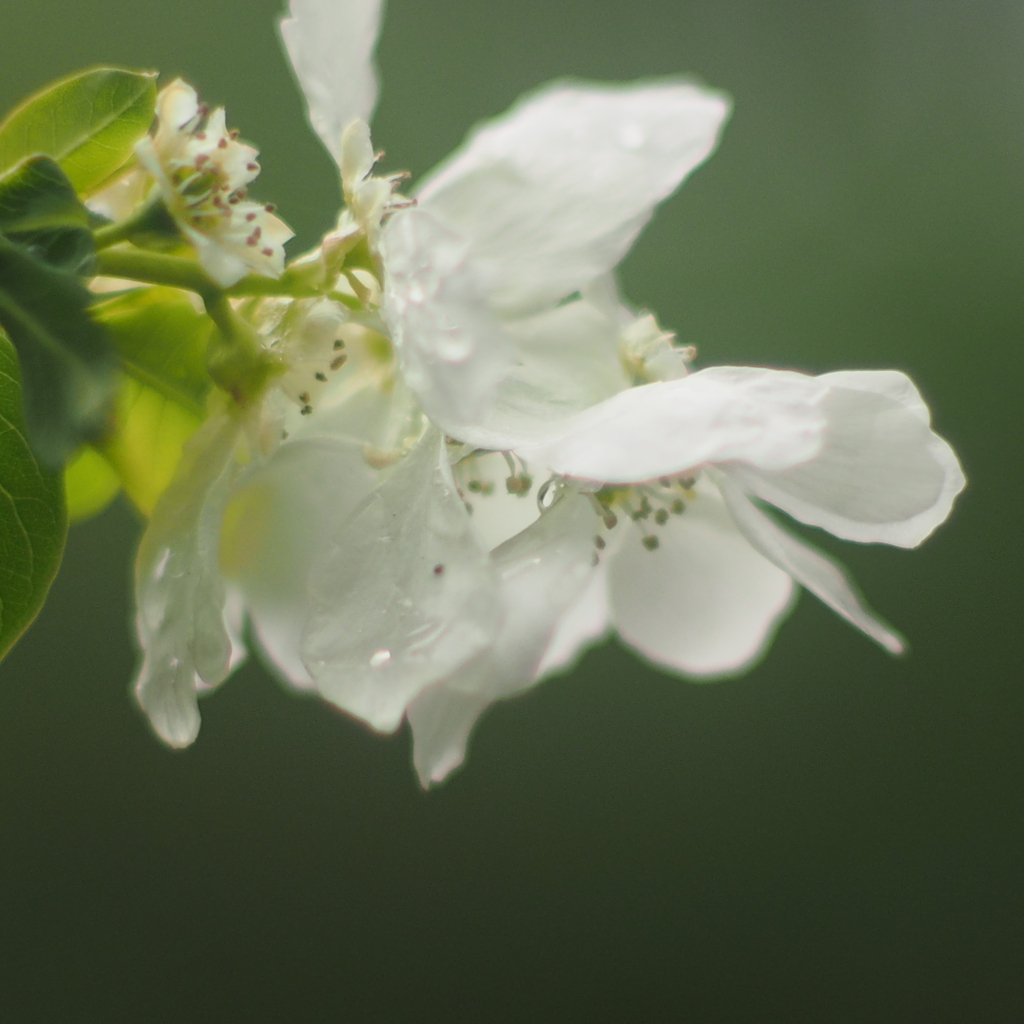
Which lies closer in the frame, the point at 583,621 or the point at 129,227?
the point at 129,227

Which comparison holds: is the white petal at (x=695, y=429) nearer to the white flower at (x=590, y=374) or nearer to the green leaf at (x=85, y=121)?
the white flower at (x=590, y=374)

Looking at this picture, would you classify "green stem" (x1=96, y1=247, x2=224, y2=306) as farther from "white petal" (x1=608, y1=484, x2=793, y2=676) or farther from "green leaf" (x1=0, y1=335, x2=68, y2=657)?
"white petal" (x1=608, y1=484, x2=793, y2=676)

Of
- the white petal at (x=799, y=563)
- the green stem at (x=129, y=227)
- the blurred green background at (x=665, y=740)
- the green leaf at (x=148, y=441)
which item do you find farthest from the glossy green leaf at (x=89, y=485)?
the blurred green background at (x=665, y=740)

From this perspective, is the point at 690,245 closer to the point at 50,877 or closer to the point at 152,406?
the point at 50,877

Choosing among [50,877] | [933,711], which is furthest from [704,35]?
[50,877]

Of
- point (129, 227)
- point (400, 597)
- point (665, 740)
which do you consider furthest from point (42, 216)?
point (665, 740)

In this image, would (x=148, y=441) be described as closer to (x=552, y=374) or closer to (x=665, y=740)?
(x=552, y=374)

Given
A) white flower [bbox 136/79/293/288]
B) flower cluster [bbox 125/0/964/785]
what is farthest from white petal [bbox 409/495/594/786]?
white flower [bbox 136/79/293/288]
